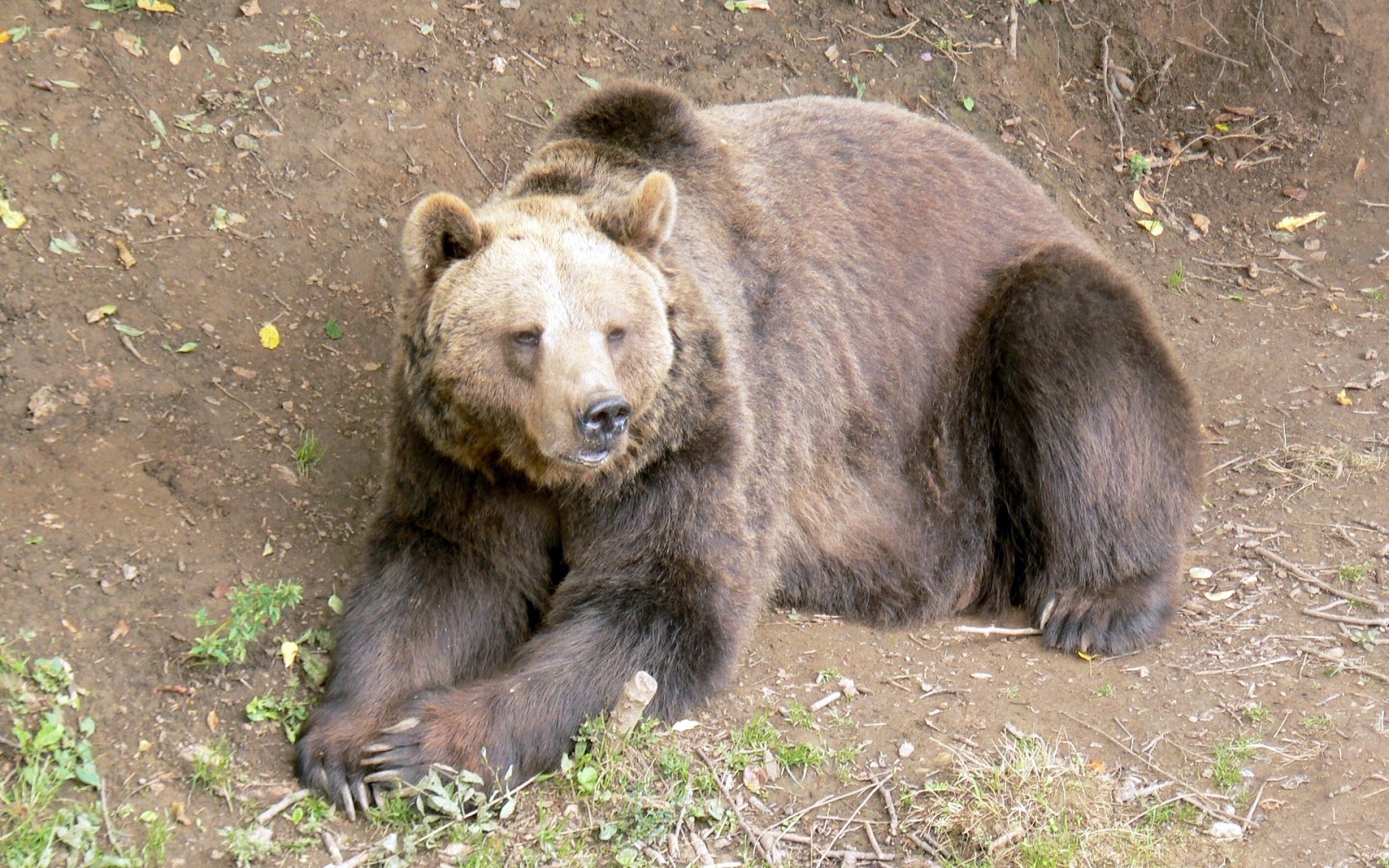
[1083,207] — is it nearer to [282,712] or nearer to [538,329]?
[538,329]

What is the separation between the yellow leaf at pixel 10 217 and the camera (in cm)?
634

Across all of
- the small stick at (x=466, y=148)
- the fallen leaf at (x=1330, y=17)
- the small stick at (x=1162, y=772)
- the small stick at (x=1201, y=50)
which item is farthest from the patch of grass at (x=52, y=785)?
the fallen leaf at (x=1330, y=17)

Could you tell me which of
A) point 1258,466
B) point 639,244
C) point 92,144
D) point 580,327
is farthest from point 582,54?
point 1258,466

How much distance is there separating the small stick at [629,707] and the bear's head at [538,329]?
0.78m

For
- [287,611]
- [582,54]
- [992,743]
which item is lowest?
[287,611]

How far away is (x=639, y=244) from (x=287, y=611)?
2087 millimetres

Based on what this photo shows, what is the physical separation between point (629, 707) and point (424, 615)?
39.2 inches

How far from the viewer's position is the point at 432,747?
4754mm

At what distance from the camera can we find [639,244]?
5133 mm

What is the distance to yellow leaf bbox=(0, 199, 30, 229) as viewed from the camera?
6344 millimetres

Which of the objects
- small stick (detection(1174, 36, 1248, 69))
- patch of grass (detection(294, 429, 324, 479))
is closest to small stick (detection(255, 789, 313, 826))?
patch of grass (detection(294, 429, 324, 479))

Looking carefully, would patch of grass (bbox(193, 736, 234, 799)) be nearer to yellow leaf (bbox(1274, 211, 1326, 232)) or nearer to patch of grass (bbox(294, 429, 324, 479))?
patch of grass (bbox(294, 429, 324, 479))

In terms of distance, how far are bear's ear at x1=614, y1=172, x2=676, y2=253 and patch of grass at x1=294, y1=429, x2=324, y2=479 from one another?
80.9 inches

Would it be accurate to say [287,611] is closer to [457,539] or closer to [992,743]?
[457,539]
